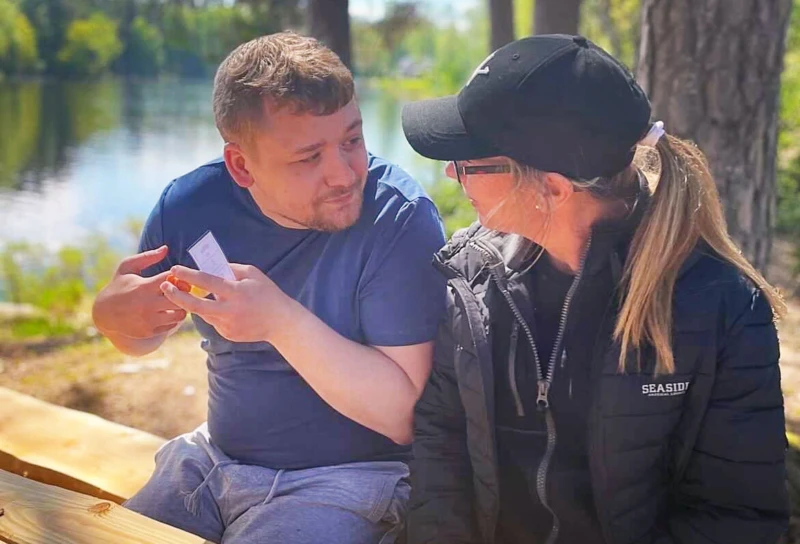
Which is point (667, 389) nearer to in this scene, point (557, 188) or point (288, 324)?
point (557, 188)

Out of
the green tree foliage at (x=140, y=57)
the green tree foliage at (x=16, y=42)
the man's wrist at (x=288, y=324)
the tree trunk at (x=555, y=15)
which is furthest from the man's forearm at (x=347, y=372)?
the green tree foliage at (x=16, y=42)

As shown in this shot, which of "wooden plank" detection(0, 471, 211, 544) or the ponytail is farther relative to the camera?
"wooden plank" detection(0, 471, 211, 544)

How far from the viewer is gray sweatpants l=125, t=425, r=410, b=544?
1.69 metres

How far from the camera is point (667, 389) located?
4.73 ft

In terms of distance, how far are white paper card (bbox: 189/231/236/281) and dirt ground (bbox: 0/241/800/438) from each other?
2.39m

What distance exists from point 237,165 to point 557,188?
0.74 m

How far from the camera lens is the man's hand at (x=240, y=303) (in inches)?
61.6

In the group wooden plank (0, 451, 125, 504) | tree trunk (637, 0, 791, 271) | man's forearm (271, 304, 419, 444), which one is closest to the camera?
man's forearm (271, 304, 419, 444)

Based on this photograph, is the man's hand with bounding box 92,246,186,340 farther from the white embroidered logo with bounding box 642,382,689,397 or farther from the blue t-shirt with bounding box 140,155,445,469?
the white embroidered logo with bounding box 642,382,689,397

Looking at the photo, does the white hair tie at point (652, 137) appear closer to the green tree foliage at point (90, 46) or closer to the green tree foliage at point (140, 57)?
the green tree foliage at point (140, 57)

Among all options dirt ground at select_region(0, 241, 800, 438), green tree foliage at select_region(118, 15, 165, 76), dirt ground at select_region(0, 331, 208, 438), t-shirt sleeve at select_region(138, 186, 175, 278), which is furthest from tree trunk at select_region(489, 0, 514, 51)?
Result: green tree foliage at select_region(118, 15, 165, 76)

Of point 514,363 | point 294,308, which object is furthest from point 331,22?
point 514,363

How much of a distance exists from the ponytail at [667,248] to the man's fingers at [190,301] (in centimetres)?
78

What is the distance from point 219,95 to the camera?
1807 millimetres
